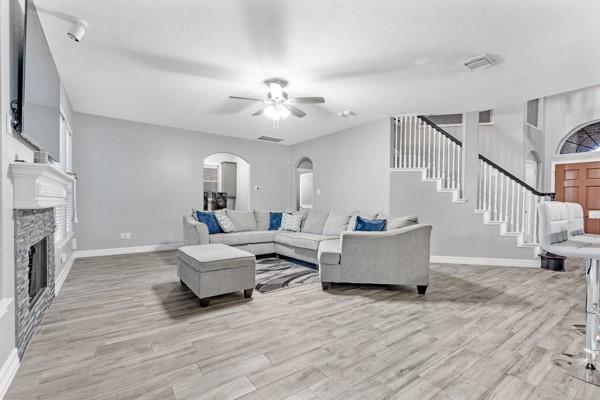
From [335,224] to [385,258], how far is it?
1.59 m

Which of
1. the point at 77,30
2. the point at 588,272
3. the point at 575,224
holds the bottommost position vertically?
the point at 588,272

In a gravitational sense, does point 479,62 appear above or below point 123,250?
above

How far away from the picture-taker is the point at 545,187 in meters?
6.63

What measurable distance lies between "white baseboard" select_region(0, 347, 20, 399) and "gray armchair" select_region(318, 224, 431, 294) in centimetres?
265

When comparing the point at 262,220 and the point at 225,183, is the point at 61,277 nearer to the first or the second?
the point at 262,220

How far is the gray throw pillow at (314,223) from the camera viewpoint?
16.6 ft

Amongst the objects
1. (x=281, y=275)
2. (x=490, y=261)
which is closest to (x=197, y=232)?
(x=281, y=275)

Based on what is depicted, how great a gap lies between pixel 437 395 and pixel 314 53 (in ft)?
9.80

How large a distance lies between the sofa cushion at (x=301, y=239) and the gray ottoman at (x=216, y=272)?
1.49 m

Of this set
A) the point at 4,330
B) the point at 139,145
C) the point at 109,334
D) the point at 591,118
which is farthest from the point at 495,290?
the point at 139,145

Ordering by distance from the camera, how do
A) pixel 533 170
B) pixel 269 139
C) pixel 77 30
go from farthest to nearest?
pixel 269 139
pixel 533 170
pixel 77 30

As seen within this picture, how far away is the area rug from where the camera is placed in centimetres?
348

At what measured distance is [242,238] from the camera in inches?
191

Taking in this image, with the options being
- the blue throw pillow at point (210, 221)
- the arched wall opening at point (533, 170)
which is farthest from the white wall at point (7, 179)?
the arched wall opening at point (533, 170)
